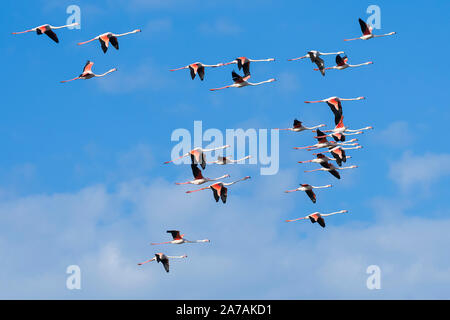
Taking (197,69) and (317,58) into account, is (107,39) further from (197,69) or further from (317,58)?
(317,58)

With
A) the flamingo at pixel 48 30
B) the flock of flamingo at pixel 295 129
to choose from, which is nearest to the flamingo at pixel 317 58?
the flock of flamingo at pixel 295 129

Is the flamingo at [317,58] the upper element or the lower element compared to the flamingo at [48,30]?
lower

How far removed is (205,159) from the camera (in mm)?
60000

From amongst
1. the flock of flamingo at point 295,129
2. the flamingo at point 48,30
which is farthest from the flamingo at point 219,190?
the flamingo at point 48,30

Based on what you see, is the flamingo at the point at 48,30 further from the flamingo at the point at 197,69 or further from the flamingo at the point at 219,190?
the flamingo at the point at 219,190

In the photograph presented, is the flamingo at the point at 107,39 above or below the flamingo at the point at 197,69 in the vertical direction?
above

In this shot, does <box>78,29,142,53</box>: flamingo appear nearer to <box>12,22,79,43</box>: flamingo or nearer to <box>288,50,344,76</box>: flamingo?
<box>12,22,79,43</box>: flamingo

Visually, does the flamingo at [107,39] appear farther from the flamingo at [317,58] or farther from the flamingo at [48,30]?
the flamingo at [317,58]

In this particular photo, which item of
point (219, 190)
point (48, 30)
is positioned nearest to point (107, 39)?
point (48, 30)

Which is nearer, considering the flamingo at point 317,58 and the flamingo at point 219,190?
the flamingo at point 219,190

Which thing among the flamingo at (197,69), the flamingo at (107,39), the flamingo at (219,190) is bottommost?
the flamingo at (219,190)

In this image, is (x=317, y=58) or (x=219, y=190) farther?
(x=317, y=58)
